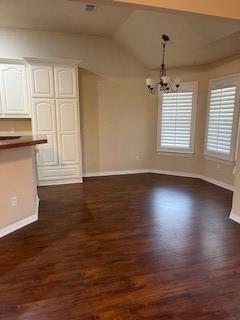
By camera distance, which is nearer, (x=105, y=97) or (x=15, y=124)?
(x=15, y=124)

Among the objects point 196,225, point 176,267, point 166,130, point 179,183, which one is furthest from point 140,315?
point 166,130

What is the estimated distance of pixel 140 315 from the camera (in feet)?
6.15

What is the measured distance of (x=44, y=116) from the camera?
16.7 ft

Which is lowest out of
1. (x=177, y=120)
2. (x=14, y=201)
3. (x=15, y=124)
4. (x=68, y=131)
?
(x=14, y=201)

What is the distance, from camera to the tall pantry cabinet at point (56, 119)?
16.3ft

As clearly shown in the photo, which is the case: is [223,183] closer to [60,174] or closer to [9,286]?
[60,174]

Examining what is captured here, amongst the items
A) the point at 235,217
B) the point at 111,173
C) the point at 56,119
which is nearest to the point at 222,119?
the point at 235,217

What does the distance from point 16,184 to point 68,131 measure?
233cm

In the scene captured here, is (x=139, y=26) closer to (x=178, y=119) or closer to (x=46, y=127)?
(x=178, y=119)

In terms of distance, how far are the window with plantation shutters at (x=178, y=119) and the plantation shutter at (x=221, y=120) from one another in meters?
0.45

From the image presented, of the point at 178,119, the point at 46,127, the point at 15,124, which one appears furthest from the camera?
the point at 178,119

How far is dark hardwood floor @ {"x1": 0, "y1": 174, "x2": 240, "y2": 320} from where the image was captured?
1954 mm

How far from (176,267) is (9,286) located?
1622 mm

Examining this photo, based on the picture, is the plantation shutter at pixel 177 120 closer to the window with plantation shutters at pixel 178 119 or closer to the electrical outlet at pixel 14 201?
the window with plantation shutters at pixel 178 119
